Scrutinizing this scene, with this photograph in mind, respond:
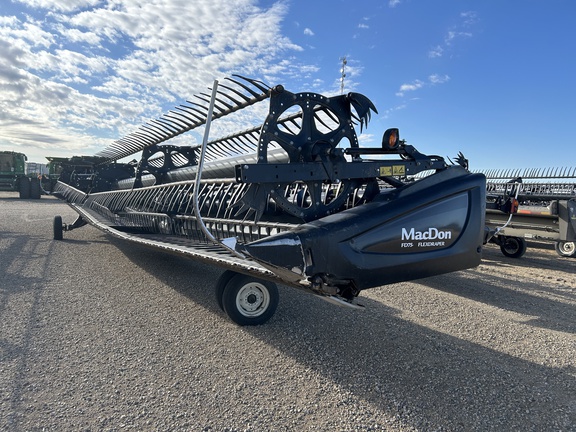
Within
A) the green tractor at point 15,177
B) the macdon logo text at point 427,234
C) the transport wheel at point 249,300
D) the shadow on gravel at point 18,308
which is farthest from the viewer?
the green tractor at point 15,177

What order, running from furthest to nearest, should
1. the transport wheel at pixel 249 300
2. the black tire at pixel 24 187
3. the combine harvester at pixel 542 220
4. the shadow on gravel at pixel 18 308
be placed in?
the black tire at pixel 24 187 → the combine harvester at pixel 542 220 → the transport wheel at pixel 249 300 → the shadow on gravel at pixel 18 308

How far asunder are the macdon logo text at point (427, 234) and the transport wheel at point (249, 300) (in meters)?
1.35

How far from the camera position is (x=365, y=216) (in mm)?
2875

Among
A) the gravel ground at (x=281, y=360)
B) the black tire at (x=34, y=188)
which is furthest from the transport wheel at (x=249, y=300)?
the black tire at (x=34, y=188)

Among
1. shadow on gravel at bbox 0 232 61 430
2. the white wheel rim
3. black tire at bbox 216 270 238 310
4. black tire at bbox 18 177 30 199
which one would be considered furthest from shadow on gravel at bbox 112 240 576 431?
black tire at bbox 18 177 30 199

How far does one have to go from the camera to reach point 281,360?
2990 mm

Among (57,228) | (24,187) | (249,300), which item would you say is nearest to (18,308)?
(249,300)

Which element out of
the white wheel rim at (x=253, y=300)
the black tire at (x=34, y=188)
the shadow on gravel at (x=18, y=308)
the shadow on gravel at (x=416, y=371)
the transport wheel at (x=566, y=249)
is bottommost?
the shadow on gravel at (x=18, y=308)

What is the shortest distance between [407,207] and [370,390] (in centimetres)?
135

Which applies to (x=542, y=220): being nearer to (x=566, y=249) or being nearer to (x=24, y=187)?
(x=566, y=249)

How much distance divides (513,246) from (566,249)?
3.30ft

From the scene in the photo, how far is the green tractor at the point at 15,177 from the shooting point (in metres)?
24.0

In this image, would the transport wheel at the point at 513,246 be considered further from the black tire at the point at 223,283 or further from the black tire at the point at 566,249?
the black tire at the point at 223,283

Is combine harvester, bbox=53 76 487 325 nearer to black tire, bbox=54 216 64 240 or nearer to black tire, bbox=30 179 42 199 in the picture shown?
black tire, bbox=54 216 64 240
